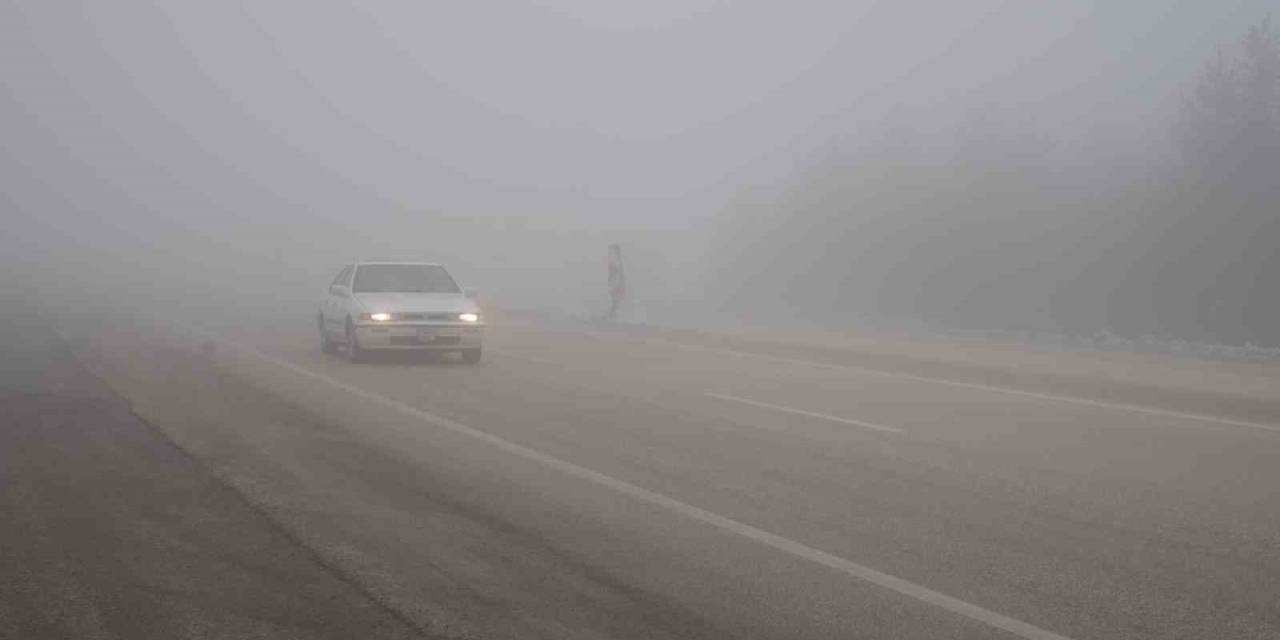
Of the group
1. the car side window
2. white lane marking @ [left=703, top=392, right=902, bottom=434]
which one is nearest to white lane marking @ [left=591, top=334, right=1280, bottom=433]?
white lane marking @ [left=703, top=392, right=902, bottom=434]

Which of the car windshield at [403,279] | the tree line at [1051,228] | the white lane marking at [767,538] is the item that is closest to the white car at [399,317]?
the car windshield at [403,279]

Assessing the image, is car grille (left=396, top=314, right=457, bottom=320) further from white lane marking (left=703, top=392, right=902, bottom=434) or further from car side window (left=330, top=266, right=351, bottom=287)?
white lane marking (left=703, top=392, right=902, bottom=434)

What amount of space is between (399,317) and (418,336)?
38cm

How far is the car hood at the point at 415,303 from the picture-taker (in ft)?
55.4

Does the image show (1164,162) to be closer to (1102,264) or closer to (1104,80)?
(1102,264)

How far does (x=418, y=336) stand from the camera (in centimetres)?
1675

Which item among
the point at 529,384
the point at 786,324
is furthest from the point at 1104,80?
the point at 529,384

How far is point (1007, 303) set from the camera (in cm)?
4203

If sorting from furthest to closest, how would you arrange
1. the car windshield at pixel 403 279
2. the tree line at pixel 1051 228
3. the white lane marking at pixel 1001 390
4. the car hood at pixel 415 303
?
1. the tree line at pixel 1051 228
2. the car windshield at pixel 403 279
3. the car hood at pixel 415 303
4. the white lane marking at pixel 1001 390

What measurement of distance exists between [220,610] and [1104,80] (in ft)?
660

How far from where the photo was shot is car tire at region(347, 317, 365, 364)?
16.8 meters

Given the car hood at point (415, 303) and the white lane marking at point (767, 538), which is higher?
the car hood at point (415, 303)

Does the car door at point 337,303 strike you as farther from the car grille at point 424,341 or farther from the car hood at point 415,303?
the car grille at point 424,341

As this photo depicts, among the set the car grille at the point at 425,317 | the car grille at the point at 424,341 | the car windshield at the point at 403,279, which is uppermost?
the car windshield at the point at 403,279
